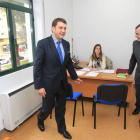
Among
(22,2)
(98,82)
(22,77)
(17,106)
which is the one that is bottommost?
(17,106)

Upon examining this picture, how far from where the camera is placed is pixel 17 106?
226 cm

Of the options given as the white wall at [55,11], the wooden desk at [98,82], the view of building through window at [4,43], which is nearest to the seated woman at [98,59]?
the wooden desk at [98,82]

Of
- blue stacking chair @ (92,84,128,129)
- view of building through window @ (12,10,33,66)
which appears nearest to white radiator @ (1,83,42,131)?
view of building through window @ (12,10,33,66)

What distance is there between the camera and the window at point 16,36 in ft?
7.57

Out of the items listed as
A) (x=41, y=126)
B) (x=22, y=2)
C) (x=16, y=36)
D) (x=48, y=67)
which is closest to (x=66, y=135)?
(x=41, y=126)

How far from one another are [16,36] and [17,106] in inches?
45.8

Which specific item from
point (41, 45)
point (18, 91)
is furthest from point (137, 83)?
point (18, 91)

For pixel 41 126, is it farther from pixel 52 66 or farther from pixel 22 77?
pixel 52 66

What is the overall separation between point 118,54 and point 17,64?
2.83 meters

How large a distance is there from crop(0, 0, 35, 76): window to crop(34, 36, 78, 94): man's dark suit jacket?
82 centimetres

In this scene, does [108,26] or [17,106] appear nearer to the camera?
[17,106]

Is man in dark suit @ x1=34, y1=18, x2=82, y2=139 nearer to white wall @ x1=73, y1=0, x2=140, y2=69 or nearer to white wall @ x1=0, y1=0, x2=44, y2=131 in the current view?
white wall @ x1=0, y1=0, x2=44, y2=131

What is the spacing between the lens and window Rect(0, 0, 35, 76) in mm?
2309

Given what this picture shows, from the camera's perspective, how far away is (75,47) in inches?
182
